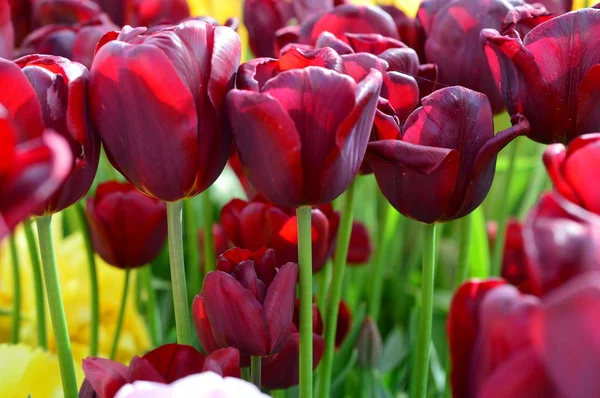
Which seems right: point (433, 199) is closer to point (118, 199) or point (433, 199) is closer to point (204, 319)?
point (204, 319)

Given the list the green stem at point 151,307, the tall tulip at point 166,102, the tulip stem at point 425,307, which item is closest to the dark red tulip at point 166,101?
the tall tulip at point 166,102

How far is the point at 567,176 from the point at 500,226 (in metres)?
0.34

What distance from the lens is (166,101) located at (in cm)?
30

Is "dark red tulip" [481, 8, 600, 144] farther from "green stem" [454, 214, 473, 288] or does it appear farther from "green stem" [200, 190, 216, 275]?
"green stem" [200, 190, 216, 275]

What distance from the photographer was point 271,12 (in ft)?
2.01

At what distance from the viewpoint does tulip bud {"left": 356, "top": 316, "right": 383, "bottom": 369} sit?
20.4 inches

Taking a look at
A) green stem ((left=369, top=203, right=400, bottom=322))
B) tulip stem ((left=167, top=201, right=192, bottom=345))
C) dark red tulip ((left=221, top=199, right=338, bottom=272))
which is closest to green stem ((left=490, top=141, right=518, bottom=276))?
green stem ((left=369, top=203, right=400, bottom=322))

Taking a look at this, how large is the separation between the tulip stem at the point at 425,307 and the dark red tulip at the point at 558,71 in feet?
0.24

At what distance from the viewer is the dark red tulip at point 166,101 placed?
0.98 ft

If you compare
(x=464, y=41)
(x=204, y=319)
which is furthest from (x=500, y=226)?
(x=204, y=319)

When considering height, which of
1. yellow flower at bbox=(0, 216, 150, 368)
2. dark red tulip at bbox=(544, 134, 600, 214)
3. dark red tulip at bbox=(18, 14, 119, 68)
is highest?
dark red tulip at bbox=(544, 134, 600, 214)

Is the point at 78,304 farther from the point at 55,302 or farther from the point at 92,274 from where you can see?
the point at 55,302

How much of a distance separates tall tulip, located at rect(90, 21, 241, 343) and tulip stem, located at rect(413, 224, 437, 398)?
10cm

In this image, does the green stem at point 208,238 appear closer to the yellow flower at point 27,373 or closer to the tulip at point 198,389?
the yellow flower at point 27,373
